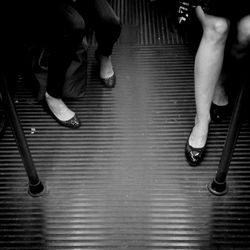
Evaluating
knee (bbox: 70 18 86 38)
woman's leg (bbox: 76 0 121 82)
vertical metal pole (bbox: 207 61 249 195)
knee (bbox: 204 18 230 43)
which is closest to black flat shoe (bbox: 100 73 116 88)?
woman's leg (bbox: 76 0 121 82)

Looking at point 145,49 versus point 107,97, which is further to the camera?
point 145,49

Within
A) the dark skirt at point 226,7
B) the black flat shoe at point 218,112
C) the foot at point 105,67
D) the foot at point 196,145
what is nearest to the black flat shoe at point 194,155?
the foot at point 196,145

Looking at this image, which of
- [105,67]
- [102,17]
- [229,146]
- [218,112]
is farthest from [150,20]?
[229,146]

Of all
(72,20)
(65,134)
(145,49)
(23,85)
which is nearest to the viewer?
(72,20)

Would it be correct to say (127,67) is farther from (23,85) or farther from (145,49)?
(23,85)

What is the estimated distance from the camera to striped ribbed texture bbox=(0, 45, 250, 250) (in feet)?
4.83

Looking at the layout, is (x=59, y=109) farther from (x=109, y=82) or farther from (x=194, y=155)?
(x=194, y=155)

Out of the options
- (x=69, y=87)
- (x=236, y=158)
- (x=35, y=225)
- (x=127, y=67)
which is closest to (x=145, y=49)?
(x=127, y=67)

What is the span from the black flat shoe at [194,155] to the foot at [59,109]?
0.70m

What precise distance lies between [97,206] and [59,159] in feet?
1.21

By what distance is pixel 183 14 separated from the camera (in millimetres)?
1970

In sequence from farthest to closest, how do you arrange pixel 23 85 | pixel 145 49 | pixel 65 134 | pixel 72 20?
pixel 145 49, pixel 23 85, pixel 65 134, pixel 72 20

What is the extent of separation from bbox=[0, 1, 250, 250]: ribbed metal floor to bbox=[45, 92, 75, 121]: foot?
0.07 m

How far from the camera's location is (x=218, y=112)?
1.96 meters
